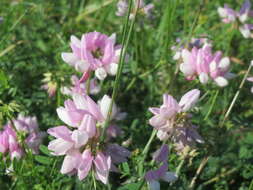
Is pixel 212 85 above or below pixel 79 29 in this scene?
below

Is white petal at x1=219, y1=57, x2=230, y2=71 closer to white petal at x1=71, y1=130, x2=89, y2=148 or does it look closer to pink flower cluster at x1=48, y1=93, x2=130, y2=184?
pink flower cluster at x1=48, y1=93, x2=130, y2=184

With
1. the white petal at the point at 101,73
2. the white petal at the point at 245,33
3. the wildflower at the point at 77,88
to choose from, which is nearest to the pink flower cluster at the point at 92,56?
the white petal at the point at 101,73

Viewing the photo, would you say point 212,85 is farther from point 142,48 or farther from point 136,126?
point 142,48

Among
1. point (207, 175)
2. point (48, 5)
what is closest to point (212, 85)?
point (207, 175)

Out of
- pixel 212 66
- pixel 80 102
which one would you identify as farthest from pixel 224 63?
pixel 80 102

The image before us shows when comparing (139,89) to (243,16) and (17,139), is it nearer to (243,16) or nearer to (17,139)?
(243,16)

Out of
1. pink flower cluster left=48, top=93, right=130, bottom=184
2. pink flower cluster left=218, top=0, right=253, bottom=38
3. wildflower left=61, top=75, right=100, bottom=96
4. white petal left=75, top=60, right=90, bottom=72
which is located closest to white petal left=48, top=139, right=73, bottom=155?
pink flower cluster left=48, top=93, right=130, bottom=184
